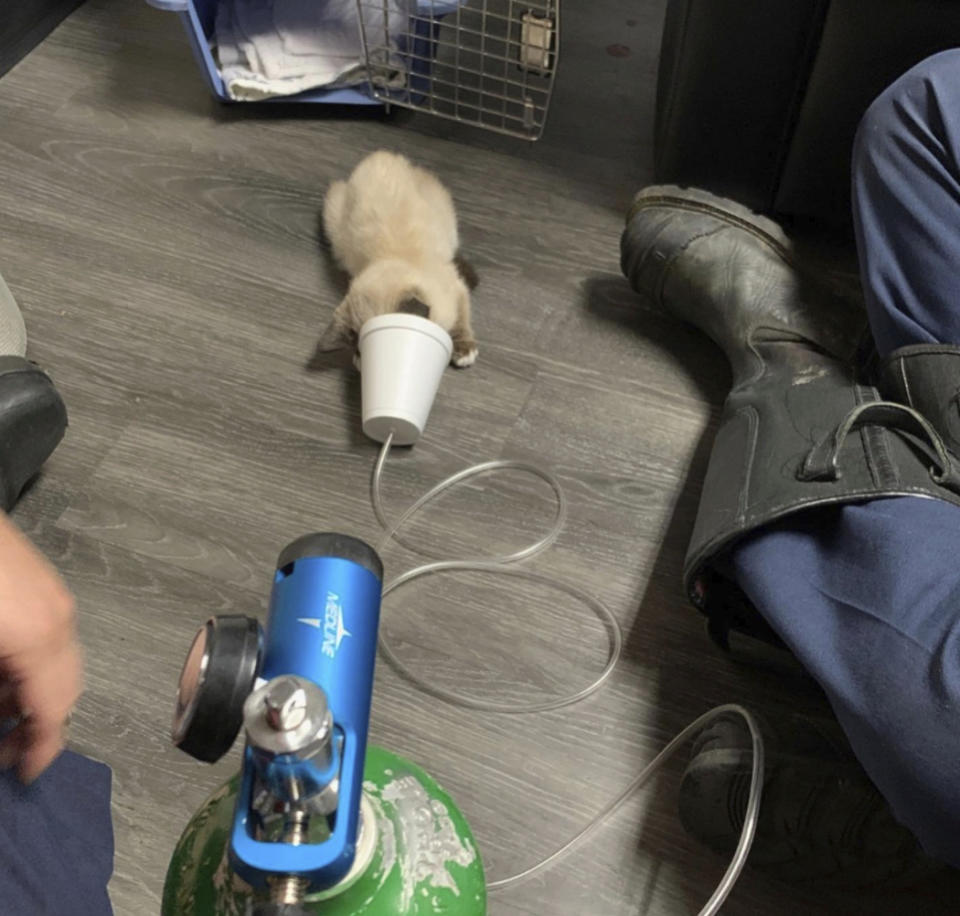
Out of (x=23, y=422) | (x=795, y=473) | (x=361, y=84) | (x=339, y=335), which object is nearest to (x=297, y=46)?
(x=361, y=84)

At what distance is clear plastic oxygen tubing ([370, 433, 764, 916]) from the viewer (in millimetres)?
883

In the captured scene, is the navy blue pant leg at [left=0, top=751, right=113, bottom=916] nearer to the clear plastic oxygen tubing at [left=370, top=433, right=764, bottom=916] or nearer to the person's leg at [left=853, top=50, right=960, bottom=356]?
the clear plastic oxygen tubing at [left=370, top=433, right=764, bottom=916]

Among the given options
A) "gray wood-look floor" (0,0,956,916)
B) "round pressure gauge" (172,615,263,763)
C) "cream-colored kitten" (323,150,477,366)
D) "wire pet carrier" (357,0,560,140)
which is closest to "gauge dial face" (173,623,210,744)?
"round pressure gauge" (172,615,263,763)

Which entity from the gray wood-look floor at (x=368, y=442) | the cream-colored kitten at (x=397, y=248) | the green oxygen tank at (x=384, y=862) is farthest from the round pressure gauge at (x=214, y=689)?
the cream-colored kitten at (x=397, y=248)

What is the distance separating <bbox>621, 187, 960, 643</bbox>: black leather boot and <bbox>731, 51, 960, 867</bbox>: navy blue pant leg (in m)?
0.03

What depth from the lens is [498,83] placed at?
64.1 inches

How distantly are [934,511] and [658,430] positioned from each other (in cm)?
41

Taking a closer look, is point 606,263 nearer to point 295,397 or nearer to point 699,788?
point 295,397

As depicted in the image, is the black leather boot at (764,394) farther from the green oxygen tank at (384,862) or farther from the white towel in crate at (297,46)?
the white towel in crate at (297,46)

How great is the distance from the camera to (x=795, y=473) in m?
0.95

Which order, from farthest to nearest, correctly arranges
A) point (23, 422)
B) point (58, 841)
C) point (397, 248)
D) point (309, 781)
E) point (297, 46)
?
point (297, 46), point (397, 248), point (23, 422), point (58, 841), point (309, 781)

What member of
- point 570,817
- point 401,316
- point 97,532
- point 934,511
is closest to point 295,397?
point 401,316

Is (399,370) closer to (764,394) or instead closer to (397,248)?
(397,248)

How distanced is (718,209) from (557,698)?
26.4 inches
